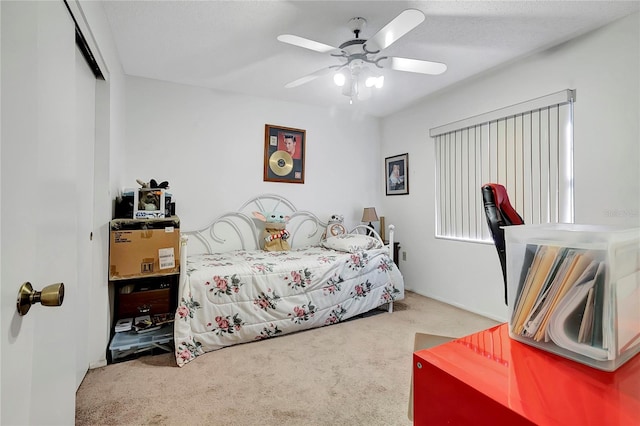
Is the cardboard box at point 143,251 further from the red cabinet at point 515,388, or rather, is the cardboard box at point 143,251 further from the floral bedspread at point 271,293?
the red cabinet at point 515,388

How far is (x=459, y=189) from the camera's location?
130 inches

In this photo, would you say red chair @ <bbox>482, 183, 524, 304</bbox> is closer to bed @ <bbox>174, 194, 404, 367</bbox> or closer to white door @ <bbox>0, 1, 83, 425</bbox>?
bed @ <bbox>174, 194, 404, 367</bbox>

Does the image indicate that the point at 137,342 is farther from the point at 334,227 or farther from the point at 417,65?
the point at 417,65

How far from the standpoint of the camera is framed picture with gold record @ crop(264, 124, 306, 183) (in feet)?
11.7

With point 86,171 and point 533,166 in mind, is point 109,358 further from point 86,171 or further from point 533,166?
point 533,166

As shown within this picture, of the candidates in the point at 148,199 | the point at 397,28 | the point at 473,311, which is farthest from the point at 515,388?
the point at 473,311

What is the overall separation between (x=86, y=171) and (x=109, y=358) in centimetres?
129

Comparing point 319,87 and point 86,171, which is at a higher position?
point 319,87

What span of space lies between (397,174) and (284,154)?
1537 millimetres

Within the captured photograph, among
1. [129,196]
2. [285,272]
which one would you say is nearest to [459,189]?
[285,272]

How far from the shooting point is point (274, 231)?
344 cm

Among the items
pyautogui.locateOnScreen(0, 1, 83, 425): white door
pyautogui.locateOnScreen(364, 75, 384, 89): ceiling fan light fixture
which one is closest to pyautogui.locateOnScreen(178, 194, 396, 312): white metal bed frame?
pyautogui.locateOnScreen(364, 75, 384, 89): ceiling fan light fixture

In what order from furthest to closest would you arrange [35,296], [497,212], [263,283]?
[263,283] < [497,212] < [35,296]

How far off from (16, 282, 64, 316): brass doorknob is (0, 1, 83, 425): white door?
16 millimetres
